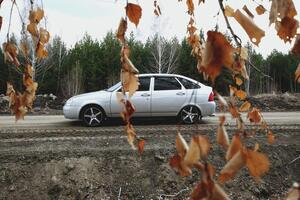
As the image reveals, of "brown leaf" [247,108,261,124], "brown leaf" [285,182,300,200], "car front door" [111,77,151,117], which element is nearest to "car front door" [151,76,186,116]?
"car front door" [111,77,151,117]

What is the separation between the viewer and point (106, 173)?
25.0 feet

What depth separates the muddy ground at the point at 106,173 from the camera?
7.25 m

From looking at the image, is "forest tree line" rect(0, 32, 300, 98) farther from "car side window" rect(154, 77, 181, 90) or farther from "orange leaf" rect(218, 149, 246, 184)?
"orange leaf" rect(218, 149, 246, 184)

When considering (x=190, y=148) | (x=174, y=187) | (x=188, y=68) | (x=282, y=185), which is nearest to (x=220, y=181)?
(x=190, y=148)

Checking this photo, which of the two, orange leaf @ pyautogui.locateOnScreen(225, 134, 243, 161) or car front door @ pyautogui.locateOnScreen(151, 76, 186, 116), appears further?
car front door @ pyautogui.locateOnScreen(151, 76, 186, 116)

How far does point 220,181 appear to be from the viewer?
0.93m

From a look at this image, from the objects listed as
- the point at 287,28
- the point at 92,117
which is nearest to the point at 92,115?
the point at 92,117

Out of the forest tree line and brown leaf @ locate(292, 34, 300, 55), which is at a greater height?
the forest tree line

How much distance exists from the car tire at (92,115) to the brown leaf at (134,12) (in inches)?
440

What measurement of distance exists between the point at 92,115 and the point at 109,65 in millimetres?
29851

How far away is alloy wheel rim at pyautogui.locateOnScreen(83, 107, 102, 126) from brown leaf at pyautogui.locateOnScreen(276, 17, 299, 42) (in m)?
11.5

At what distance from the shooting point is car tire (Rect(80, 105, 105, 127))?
12453 millimetres

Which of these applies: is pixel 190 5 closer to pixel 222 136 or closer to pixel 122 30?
pixel 122 30

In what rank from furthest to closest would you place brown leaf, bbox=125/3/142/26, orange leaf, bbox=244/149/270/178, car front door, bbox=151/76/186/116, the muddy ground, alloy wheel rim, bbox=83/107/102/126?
car front door, bbox=151/76/186/116 < alloy wheel rim, bbox=83/107/102/126 < the muddy ground < brown leaf, bbox=125/3/142/26 < orange leaf, bbox=244/149/270/178
